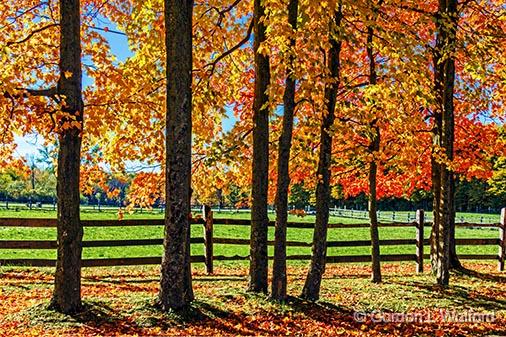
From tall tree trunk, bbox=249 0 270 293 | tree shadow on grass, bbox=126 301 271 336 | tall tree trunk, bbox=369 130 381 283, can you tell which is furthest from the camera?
tall tree trunk, bbox=369 130 381 283

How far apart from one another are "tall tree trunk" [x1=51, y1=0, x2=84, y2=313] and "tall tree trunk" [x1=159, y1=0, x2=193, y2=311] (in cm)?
144

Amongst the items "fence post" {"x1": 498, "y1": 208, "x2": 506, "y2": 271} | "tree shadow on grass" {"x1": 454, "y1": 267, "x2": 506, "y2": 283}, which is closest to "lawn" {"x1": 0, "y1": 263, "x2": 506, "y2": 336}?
"tree shadow on grass" {"x1": 454, "y1": 267, "x2": 506, "y2": 283}

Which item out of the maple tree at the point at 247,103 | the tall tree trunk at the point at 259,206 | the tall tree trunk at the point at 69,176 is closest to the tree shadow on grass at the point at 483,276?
the maple tree at the point at 247,103

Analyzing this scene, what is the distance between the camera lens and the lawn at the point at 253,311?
24.1 feet

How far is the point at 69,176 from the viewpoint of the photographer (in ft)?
25.4

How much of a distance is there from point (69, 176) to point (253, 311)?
12.4 ft

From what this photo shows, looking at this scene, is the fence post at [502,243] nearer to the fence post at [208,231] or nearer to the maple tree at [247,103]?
the maple tree at [247,103]

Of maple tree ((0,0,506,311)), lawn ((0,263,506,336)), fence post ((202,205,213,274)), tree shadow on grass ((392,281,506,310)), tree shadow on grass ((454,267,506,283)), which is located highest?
maple tree ((0,0,506,311))

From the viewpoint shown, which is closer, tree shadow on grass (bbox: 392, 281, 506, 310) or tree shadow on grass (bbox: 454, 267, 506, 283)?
tree shadow on grass (bbox: 392, 281, 506, 310)

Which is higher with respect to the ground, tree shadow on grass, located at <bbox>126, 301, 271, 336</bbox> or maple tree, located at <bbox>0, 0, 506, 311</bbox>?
maple tree, located at <bbox>0, 0, 506, 311</bbox>

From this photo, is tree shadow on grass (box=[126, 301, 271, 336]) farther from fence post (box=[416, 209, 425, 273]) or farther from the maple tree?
fence post (box=[416, 209, 425, 273])

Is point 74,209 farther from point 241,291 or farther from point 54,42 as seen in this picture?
point 54,42

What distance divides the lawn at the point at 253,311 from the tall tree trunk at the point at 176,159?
55 centimetres

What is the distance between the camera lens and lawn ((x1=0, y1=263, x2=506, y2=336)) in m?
7.36
